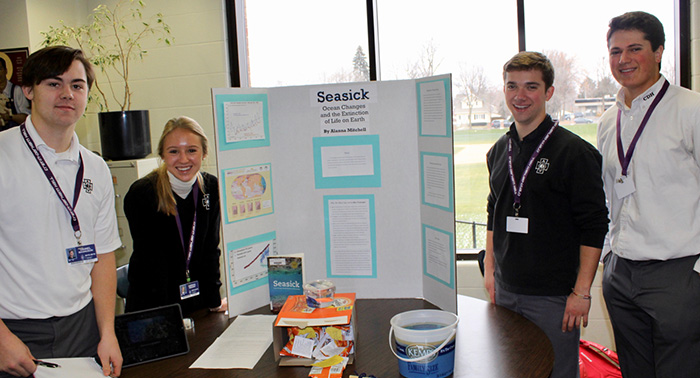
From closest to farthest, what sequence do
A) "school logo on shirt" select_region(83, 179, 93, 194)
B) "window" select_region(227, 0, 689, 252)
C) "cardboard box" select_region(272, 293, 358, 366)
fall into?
"cardboard box" select_region(272, 293, 358, 366)
"school logo on shirt" select_region(83, 179, 93, 194)
"window" select_region(227, 0, 689, 252)

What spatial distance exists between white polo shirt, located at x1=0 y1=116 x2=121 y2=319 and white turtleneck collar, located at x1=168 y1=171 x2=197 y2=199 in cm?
47

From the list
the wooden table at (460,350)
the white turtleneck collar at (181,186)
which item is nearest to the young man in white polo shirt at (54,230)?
the wooden table at (460,350)

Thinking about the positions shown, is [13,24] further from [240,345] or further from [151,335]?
[240,345]

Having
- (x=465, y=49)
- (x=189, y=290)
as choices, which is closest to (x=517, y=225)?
(x=189, y=290)

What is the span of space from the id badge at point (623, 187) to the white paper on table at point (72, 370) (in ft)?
6.79

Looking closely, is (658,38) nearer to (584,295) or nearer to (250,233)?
(584,295)

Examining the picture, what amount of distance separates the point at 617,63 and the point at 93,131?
397 cm

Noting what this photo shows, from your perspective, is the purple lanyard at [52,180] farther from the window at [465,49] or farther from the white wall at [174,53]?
the window at [465,49]

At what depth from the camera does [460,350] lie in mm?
1658

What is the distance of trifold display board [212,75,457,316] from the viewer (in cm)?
202

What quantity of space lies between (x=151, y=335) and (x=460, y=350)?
1.01 metres

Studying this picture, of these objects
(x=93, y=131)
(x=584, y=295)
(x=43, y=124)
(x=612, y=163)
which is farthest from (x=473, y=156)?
(x=93, y=131)

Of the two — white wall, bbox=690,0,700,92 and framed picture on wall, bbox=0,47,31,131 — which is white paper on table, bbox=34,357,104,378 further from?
white wall, bbox=690,0,700,92
